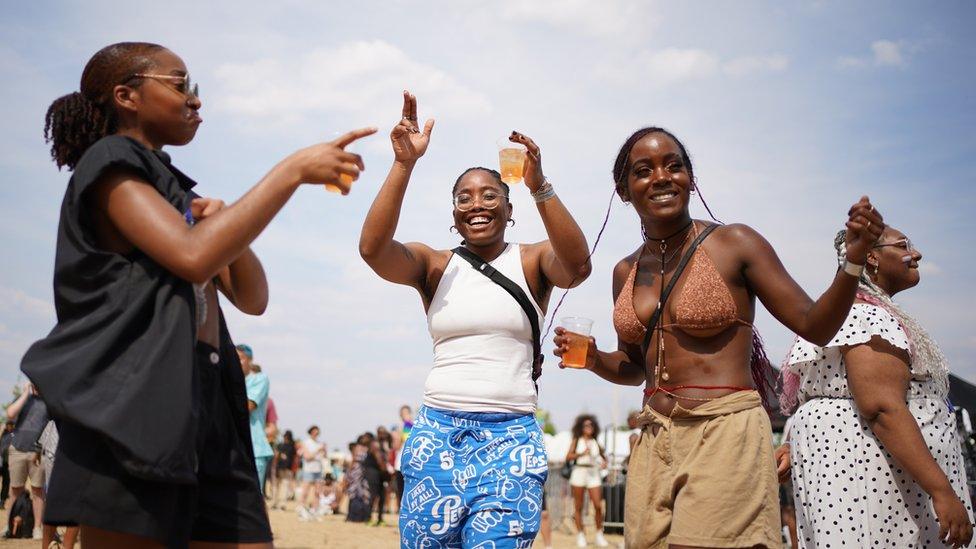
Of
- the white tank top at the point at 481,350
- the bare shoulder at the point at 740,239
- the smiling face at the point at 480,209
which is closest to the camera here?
the bare shoulder at the point at 740,239

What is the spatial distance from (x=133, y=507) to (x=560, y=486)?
17385mm

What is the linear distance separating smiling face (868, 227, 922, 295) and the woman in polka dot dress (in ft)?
0.48

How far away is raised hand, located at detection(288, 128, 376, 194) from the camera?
7.50 feet

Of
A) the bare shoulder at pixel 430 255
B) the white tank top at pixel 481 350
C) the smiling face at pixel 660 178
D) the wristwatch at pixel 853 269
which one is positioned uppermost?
the smiling face at pixel 660 178

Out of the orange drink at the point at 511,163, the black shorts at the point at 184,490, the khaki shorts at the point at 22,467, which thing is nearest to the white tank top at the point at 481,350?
the orange drink at the point at 511,163

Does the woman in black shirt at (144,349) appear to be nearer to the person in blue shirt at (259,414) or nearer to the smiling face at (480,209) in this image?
the smiling face at (480,209)

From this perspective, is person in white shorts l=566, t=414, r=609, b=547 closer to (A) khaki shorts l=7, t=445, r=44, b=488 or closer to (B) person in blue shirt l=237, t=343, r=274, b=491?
(B) person in blue shirt l=237, t=343, r=274, b=491

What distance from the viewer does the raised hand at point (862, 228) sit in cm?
309

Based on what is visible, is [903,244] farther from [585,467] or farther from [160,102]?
[585,467]

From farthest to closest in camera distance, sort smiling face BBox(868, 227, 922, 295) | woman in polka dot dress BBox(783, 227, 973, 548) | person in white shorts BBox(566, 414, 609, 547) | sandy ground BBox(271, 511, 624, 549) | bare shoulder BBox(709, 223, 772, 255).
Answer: person in white shorts BBox(566, 414, 609, 547), sandy ground BBox(271, 511, 624, 549), smiling face BBox(868, 227, 922, 295), woman in polka dot dress BBox(783, 227, 973, 548), bare shoulder BBox(709, 223, 772, 255)

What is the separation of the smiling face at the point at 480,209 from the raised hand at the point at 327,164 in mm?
1961

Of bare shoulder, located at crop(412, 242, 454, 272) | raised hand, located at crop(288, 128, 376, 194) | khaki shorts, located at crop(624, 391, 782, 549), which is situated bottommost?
khaki shorts, located at crop(624, 391, 782, 549)

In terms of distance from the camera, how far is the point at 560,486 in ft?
61.8

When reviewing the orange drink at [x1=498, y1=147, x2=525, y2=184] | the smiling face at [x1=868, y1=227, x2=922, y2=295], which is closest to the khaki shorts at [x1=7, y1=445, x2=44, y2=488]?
the orange drink at [x1=498, y1=147, x2=525, y2=184]
